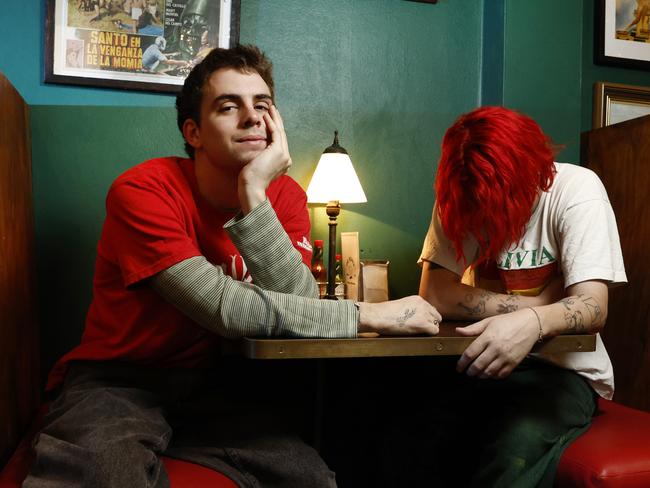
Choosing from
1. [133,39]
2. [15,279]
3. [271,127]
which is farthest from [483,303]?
[133,39]

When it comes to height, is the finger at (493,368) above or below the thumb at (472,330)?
below

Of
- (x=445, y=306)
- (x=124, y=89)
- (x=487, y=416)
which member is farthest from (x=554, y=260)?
(x=124, y=89)

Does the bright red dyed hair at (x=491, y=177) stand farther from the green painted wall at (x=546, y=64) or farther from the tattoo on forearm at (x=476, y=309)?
the green painted wall at (x=546, y=64)

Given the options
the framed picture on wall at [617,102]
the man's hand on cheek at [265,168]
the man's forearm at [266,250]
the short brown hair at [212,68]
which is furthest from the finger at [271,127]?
the framed picture on wall at [617,102]

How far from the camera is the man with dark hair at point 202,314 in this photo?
1.21m

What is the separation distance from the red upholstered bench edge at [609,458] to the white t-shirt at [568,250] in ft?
0.53

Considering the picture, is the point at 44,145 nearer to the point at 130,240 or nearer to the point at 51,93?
the point at 51,93

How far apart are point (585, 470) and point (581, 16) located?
201 centimetres

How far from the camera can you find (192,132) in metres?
1.67

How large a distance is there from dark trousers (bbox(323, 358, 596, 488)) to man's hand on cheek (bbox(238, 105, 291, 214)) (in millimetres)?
749

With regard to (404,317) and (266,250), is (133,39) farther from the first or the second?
(404,317)

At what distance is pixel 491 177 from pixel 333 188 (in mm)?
902

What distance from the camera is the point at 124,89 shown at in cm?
235

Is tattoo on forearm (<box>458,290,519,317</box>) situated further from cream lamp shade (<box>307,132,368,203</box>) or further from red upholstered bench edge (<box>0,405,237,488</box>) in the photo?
cream lamp shade (<box>307,132,368,203</box>)
